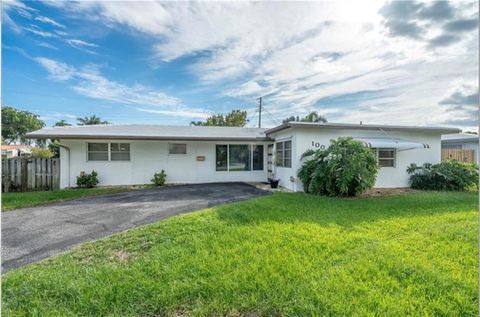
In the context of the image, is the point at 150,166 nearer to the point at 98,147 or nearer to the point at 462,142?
the point at 98,147

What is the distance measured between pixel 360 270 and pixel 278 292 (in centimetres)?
130

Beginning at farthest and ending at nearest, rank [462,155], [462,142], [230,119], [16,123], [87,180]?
[16,123] < [230,119] < [462,142] < [462,155] < [87,180]

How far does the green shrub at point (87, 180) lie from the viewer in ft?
38.8

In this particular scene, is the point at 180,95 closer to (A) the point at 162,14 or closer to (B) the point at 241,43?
(B) the point at 241,43

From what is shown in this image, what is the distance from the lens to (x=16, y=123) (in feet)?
134

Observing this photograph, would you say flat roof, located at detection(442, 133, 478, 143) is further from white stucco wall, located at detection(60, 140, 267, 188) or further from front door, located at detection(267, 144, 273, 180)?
white stucco wall, located at detection(60, 140, 267, 188)

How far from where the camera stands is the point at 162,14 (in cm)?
667

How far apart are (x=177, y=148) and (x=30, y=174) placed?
637 cm

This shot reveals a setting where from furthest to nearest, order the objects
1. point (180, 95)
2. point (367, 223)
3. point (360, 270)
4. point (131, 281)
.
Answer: point (180, 95)
point (367, 223)
point (360, 270)
point (131, 281)

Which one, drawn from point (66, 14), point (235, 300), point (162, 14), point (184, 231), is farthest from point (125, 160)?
point (235, 300)

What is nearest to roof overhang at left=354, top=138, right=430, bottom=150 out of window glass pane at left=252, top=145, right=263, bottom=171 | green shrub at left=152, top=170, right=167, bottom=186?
window glass pane at left=252, top=145, right=263, bottom=171

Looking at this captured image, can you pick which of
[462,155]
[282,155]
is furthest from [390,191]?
[462,155]

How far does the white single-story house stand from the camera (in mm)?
11156

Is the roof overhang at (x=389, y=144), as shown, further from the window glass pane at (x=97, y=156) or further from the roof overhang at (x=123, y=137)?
the window glass pane at (x=97, y=156)
